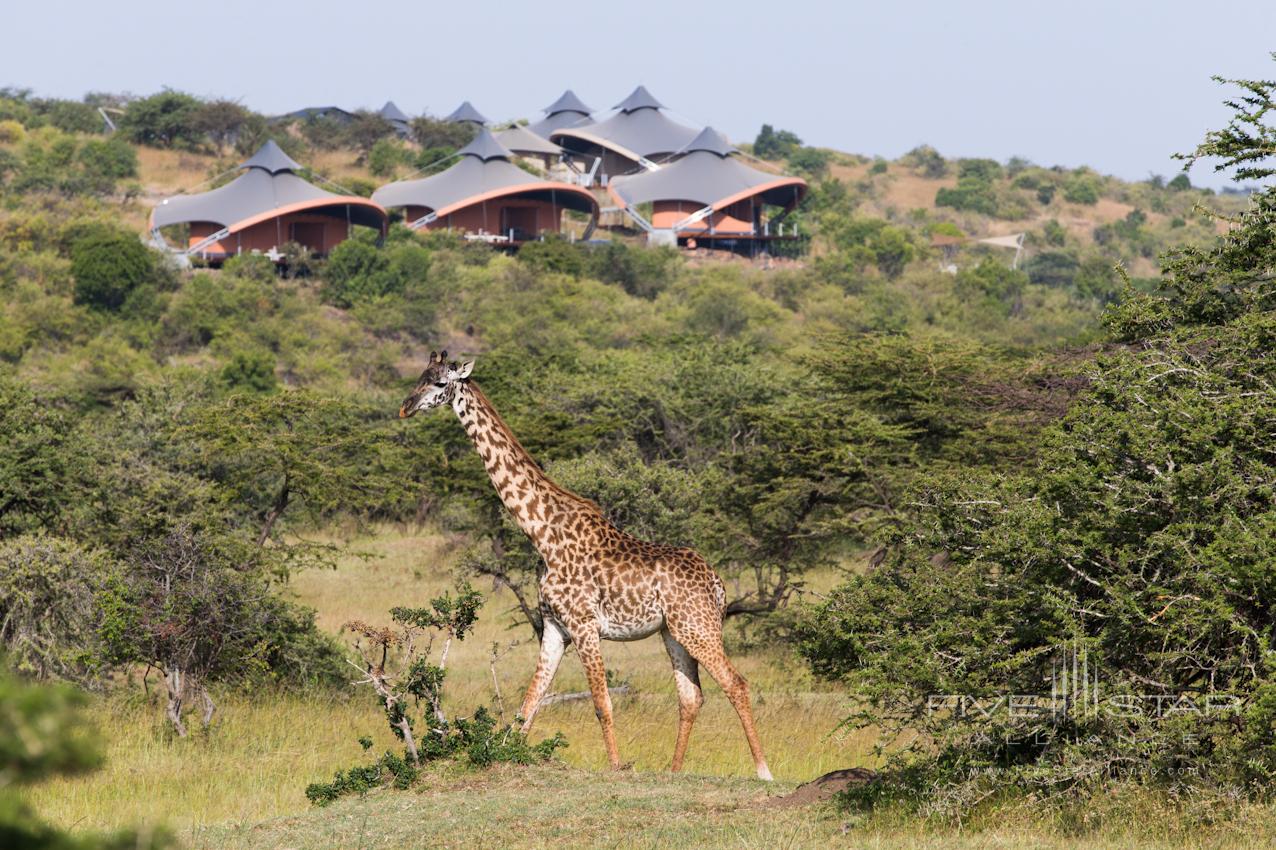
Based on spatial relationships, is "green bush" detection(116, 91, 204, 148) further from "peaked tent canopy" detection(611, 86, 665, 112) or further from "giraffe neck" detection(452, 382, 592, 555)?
"giraffe neck" detection(452, 382, 592, 555)

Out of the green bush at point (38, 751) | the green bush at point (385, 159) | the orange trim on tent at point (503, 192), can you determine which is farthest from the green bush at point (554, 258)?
the green bush at point (38, 751)

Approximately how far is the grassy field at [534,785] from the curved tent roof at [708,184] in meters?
72.8

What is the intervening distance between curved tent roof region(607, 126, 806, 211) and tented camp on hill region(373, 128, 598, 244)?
15.3 ft

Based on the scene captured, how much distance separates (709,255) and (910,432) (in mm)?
68274

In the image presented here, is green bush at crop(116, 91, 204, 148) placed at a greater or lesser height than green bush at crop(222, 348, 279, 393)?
greater

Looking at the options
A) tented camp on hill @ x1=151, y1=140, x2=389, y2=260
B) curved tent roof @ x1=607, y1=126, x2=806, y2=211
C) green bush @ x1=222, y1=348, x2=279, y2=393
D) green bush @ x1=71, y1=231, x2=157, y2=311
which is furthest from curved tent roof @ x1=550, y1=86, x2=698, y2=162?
green bush @ x1=222, y1=348, x2=279, y2=393

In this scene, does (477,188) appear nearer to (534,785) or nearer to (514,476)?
(514,476)

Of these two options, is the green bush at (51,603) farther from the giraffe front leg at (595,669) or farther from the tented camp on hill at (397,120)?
the tented camp on hill at (397,120)

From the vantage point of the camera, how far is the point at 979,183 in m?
126

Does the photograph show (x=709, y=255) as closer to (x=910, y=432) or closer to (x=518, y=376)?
(x=518, y=376)

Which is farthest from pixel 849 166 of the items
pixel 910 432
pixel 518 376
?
pixel 910 432

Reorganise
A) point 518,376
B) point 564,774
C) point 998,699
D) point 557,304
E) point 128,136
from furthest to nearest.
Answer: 1. point 128,136
2. point 557,304
3. point 518,376
4. point 564,774
5. point 998,699

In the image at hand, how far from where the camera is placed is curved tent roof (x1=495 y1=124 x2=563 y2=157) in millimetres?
109562

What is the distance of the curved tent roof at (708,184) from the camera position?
299 ft
